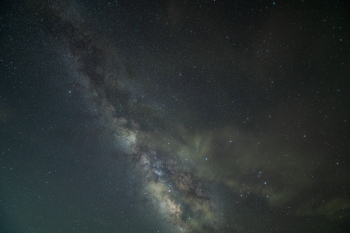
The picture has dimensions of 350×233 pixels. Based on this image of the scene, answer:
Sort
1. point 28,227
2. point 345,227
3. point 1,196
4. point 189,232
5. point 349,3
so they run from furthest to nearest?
point 28,227 < point 1,196 < point 189,232 < point 345,227 < point 349,3

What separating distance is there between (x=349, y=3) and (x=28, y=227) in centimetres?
1476

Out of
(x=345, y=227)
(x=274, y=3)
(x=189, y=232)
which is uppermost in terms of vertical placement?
(x=274, y=3)

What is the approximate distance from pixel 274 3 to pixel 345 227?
26.6 feet

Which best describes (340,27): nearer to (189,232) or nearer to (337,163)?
(337,163)

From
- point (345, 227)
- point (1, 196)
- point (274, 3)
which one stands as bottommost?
point (1, 196)

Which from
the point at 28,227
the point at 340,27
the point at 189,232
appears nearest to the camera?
the point at 340,27

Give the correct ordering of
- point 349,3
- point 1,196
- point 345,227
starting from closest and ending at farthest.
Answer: point 349,3
point 345,227
point 1,196

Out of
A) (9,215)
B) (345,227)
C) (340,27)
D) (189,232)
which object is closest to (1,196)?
(9,215)

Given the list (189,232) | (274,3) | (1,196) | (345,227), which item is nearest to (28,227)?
(1,196)

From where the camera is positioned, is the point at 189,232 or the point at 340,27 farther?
the point at 189,232

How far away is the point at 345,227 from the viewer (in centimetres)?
516

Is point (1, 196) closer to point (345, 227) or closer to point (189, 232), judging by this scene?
point (189, 232)

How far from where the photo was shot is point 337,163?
14.3 feet

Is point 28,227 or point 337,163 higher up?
point 337,163
